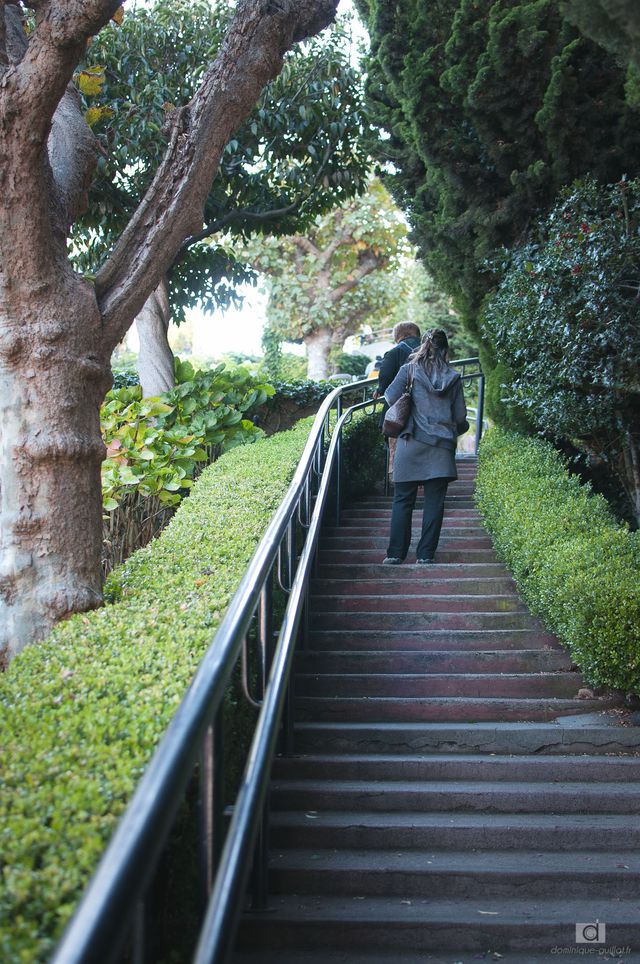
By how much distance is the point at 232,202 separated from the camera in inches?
436

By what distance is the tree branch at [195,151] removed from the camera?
4926 mm

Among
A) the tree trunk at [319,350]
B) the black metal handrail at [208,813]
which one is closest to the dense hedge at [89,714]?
the black metal handrail at [208,813]

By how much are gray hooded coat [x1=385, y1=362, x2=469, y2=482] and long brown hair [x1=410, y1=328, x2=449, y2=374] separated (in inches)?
1.7

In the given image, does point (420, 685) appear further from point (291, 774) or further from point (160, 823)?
point (160, 823)

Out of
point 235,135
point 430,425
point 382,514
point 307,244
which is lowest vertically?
point 382,514

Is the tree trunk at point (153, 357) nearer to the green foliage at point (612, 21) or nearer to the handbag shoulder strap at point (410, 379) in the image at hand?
the handbag shoulder strap at point (410, 379)

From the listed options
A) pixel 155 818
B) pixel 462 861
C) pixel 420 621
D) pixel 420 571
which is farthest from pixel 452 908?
pixel 420 571

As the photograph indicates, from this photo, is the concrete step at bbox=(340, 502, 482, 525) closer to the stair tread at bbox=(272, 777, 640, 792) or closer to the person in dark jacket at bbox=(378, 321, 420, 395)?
the person in dark jacket at bbox=(378, 321, 420, 395)

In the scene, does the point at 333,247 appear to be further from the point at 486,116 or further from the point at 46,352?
the point at 46,352

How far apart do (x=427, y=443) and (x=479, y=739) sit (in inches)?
96.1

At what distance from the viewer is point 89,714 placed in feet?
8.63

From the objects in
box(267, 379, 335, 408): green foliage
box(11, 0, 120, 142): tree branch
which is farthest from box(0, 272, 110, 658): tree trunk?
box(267, 379, 335, 408): green foliage

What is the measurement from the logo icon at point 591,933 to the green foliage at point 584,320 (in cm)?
413

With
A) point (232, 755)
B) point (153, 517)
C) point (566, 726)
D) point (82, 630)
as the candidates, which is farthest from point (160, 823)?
point (153, 517)
